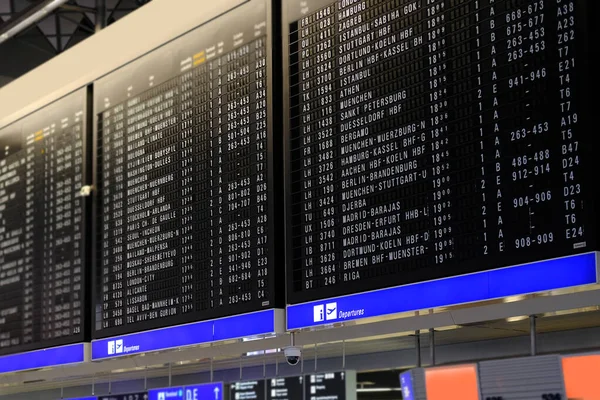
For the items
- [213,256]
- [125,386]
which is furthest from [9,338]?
[213,256]

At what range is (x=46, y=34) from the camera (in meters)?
14.6

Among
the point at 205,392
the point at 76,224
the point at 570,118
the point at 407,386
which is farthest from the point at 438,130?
the point at 76,224

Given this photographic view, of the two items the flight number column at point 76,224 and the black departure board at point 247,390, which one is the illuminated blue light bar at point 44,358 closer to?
the flight number column at point 76,224

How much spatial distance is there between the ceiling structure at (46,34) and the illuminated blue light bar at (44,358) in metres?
5.94

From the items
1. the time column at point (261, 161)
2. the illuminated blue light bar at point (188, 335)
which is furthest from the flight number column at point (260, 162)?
the illuminated blue light bar at point (188, 335)

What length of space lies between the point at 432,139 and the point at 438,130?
6 centimetres

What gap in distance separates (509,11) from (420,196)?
109cm

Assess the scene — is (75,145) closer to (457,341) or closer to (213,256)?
(213,256)

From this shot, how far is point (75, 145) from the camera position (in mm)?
8898

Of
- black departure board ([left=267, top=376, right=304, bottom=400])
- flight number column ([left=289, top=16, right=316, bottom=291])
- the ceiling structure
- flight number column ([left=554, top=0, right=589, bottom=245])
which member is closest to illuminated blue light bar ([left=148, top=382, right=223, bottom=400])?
black departure board ([left=267, top=376, right=304, bottom=400])

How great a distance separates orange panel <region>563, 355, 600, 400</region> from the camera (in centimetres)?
476

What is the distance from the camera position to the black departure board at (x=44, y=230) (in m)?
8.65

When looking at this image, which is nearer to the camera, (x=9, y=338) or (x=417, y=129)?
(x=417, y=129)

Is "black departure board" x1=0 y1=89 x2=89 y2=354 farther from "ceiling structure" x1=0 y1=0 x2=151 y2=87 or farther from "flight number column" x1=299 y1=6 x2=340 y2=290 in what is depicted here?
"ceiling structure" x1=0 y1=0 x2=151 y2=87
